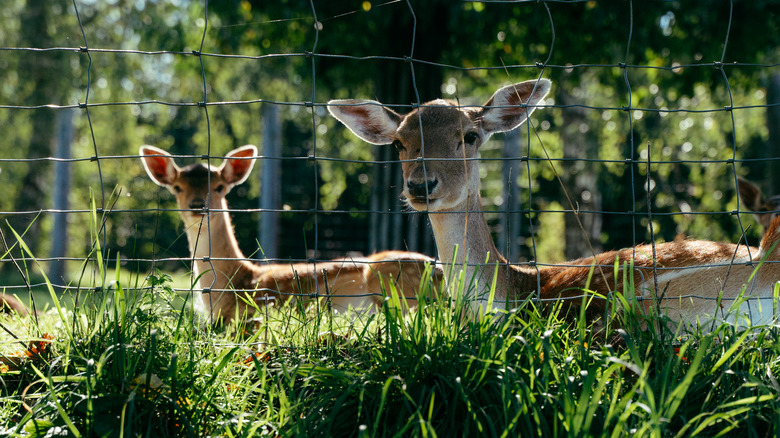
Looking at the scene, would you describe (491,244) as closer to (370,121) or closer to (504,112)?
(504,112)

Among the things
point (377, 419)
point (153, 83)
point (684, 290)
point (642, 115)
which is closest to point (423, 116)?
point (684, 290)

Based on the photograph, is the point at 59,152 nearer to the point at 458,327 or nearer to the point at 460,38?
the point at 460,38

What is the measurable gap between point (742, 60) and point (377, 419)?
7.48 m

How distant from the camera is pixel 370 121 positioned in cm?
377

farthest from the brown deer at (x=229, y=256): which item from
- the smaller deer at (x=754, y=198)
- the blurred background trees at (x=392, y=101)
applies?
the smaller deer at (x=754, y=198)

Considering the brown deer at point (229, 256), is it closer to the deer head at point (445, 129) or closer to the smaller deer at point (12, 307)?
the smaller deer at point (12, 307)

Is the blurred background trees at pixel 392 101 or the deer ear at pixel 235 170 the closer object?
the deer ear at pixel 235 170

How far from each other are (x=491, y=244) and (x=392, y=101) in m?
5.14

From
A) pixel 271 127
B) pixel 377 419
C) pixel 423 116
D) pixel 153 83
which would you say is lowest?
pixel 377 419

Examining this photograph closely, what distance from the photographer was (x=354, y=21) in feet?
25.8

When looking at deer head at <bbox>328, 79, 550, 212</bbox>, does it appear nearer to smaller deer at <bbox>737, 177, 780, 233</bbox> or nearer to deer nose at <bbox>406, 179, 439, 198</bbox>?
deer nose at <bbox>406, 179, 439, 198</bbox>

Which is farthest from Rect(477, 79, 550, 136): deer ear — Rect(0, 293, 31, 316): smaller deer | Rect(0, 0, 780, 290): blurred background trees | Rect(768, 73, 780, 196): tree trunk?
Rect(768, 73, 780, 196): tree trunk

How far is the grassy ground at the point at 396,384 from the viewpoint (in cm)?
184

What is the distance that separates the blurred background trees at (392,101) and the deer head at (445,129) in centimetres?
26
